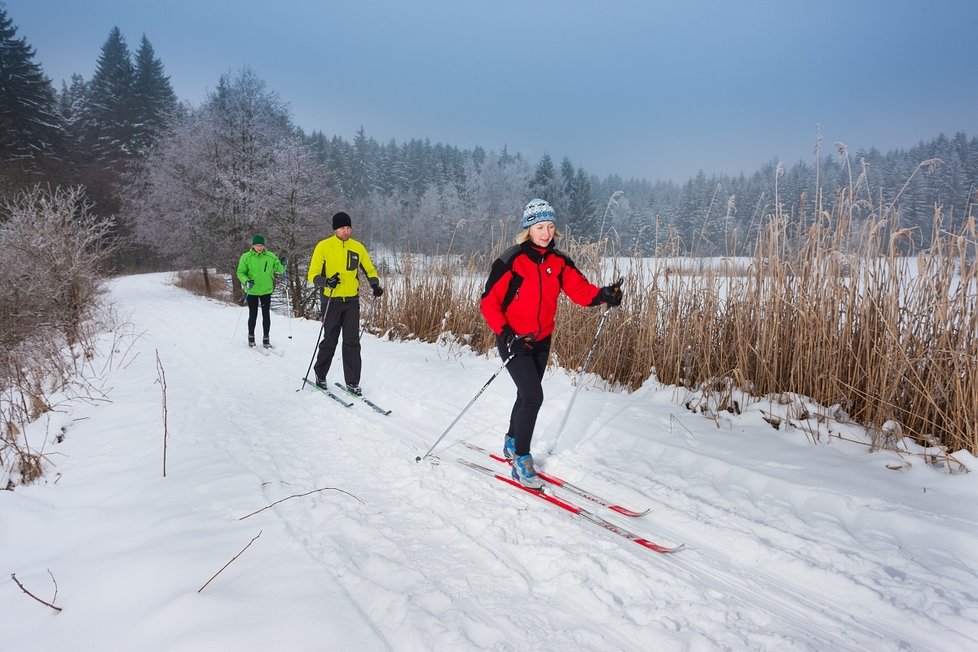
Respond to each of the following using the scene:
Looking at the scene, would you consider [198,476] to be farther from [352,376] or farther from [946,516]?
[946,516]

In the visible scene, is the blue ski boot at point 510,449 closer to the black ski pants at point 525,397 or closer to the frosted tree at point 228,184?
the black ski pants at point 525,397

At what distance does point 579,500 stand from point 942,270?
3176 millimetres

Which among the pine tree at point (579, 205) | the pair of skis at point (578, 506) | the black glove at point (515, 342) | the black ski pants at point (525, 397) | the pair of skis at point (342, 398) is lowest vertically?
the pair of skis at point (578, 506)

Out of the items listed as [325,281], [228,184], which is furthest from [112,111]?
[325,281]

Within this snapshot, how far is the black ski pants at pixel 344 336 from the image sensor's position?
19.6 ft

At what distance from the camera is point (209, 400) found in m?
5.32

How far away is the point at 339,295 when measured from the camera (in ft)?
20.0

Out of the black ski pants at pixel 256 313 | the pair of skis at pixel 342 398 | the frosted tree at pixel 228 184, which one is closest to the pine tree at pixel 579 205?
the frosted tree at pixel 228 184

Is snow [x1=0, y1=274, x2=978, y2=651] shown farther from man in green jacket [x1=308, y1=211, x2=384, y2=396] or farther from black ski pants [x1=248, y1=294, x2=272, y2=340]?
black ski pants [x1=248, y1=294, x2=272, y2=340]

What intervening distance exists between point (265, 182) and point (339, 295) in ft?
50.7

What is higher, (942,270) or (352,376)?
(942,270)

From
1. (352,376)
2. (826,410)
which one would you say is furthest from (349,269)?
(826,410)

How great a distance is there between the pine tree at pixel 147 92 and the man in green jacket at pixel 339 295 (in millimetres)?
48351

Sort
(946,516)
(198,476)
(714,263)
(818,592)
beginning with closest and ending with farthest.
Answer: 1. (818,592)
2. (946,516)
3. (198,476)
4. (714,263)
